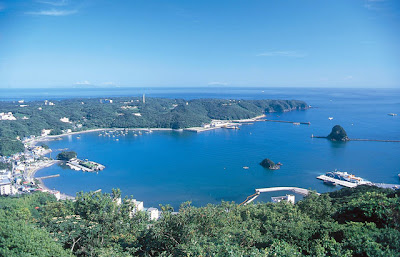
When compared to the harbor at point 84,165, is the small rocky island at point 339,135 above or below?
above

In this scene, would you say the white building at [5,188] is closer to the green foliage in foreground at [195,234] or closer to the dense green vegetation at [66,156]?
the dense green vegetation at [66,156]

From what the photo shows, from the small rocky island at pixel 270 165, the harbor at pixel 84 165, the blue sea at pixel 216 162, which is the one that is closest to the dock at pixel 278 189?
the blue sea at pixel 216 162

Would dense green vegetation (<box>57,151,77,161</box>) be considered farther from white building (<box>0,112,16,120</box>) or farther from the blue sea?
white building (<box>0,112,16,120</box>)

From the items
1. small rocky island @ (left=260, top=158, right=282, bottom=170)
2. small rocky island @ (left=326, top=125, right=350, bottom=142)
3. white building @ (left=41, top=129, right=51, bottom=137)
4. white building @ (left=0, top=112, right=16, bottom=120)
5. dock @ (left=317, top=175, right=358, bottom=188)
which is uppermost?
white building @ (left=0, top=112, right=16, bottom=120)

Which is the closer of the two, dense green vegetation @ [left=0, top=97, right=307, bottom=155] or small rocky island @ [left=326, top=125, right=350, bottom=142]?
small rocky island @ [left=326, top=125, right=350, bottom=142]

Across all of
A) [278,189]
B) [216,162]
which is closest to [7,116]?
[216,162]

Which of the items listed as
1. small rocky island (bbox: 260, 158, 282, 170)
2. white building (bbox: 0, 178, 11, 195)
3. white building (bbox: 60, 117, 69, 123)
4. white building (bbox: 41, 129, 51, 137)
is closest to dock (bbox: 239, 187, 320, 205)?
small rocky island (bbox: 260, 158, 282, 170)

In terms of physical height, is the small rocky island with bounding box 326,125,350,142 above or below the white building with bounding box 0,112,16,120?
below

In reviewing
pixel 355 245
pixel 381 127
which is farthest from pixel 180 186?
pixel 381 127
